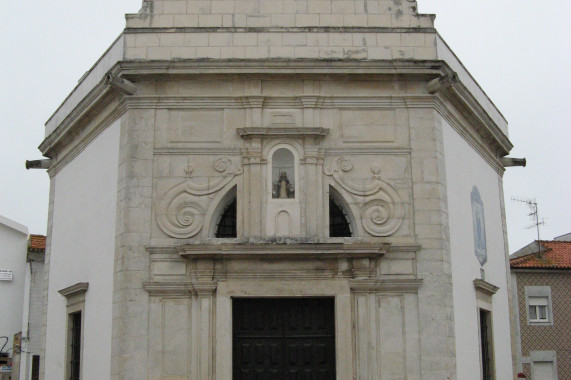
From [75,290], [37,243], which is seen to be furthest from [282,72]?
[37,243]

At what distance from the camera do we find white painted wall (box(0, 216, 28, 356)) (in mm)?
24733

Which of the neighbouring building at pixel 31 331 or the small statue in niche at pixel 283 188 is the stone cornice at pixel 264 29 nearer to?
the small statue in niche at pixel 283 188

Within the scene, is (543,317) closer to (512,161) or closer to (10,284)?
(512,161)

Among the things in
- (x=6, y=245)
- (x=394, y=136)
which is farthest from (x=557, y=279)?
(x=6, y=245)

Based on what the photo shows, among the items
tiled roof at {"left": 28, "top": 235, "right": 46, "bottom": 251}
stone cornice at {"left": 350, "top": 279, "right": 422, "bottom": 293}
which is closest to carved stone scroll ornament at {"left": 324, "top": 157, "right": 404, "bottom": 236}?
stone cornice at {"left": 350, "top": 279, "right": 422, "bottom": 293}

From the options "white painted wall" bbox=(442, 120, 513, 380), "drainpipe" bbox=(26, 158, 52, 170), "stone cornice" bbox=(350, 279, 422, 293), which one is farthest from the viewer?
"drainpipe" bbox=(26, 158, 52, 170)

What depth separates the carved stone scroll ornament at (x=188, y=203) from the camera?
45.0 ft

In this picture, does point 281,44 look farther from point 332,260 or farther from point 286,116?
point 332,260

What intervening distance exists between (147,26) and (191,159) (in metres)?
2.54

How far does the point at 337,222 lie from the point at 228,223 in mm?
1851

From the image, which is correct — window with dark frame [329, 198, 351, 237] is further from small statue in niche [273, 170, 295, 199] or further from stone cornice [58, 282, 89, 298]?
stone cornice [58, 282, 89, 298]

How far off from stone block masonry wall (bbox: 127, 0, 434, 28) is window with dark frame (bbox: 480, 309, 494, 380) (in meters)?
5.62

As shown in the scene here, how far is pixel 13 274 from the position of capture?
985 inches

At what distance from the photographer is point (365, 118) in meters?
14.2
